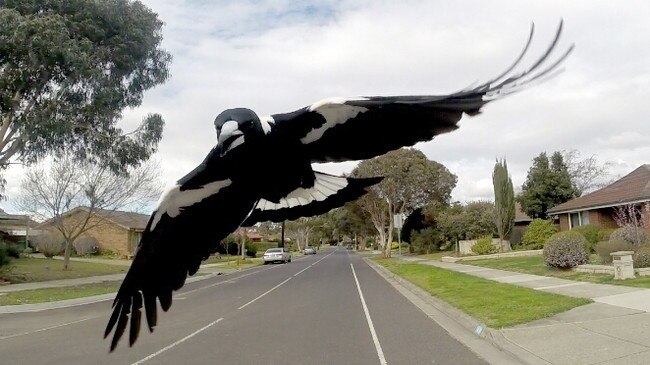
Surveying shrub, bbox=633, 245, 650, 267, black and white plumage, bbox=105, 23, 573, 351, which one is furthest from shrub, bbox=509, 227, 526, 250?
black and white plumage, bbox=105, 23, 573, 351

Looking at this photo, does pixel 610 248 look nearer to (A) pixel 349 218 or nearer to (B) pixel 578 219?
(A) pixel 349 218

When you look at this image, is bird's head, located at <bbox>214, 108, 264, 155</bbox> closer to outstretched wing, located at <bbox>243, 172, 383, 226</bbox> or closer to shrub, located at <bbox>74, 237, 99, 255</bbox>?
outstretched wing, located at <bbox>243, 172, 383, 226</bbox>

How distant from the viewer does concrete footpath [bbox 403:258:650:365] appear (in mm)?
6426

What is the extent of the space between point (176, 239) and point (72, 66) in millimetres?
16208

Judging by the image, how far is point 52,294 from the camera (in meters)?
17.7

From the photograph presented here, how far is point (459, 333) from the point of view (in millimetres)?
8789

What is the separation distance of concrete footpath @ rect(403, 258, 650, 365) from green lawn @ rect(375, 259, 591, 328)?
10.3 inches

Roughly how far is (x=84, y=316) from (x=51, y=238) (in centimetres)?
2898

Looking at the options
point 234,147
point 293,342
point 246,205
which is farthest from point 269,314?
point 234,147

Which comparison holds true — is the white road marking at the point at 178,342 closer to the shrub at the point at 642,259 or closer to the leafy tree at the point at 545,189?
the shrub at the point at 642,259

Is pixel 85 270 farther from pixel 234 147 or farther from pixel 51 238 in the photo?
pixel 234 147

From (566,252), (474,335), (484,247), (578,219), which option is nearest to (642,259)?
(566,252)

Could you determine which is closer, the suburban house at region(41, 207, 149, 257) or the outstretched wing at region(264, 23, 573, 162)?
the outstretched wing at region(264, 23, 573, 162)

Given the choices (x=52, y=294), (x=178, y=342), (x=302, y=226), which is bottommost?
(x=178, y=342)
